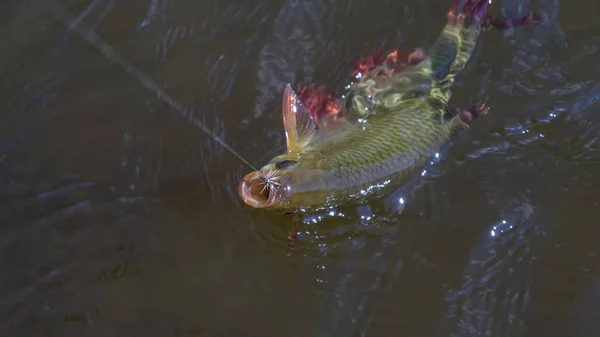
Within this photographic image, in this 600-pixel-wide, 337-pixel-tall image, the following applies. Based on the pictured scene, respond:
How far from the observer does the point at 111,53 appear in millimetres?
3498

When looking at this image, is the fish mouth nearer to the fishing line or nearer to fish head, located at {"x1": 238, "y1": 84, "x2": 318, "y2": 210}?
fish head, located at {"x1": 238, "y1": 84, "x2": 318, "y2": 210}

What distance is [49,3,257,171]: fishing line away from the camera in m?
3.38

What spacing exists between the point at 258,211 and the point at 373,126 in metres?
0.76

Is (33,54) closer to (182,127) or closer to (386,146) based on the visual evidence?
(182,127)

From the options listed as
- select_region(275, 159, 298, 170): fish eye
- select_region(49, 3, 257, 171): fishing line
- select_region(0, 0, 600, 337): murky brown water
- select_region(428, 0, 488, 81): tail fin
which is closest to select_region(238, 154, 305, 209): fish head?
select_region(275, 159, 298, 170): fish eye

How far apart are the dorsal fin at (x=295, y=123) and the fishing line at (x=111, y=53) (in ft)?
2.19

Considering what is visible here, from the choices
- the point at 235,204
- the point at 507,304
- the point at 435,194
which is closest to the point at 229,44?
the point at 235,204

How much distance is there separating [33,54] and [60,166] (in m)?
0.76

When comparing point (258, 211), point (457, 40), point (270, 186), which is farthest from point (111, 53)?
point (457, 40)

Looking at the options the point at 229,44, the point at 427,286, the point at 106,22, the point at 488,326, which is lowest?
the point at 488,326

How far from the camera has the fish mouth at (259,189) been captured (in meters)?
2.38

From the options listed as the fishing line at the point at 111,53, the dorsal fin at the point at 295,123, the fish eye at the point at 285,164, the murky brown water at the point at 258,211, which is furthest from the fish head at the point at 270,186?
the fishing line at the point at 111,53

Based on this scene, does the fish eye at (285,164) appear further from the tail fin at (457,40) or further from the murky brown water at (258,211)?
the tail fin at (457,40)

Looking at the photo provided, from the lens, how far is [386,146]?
2.79 m
